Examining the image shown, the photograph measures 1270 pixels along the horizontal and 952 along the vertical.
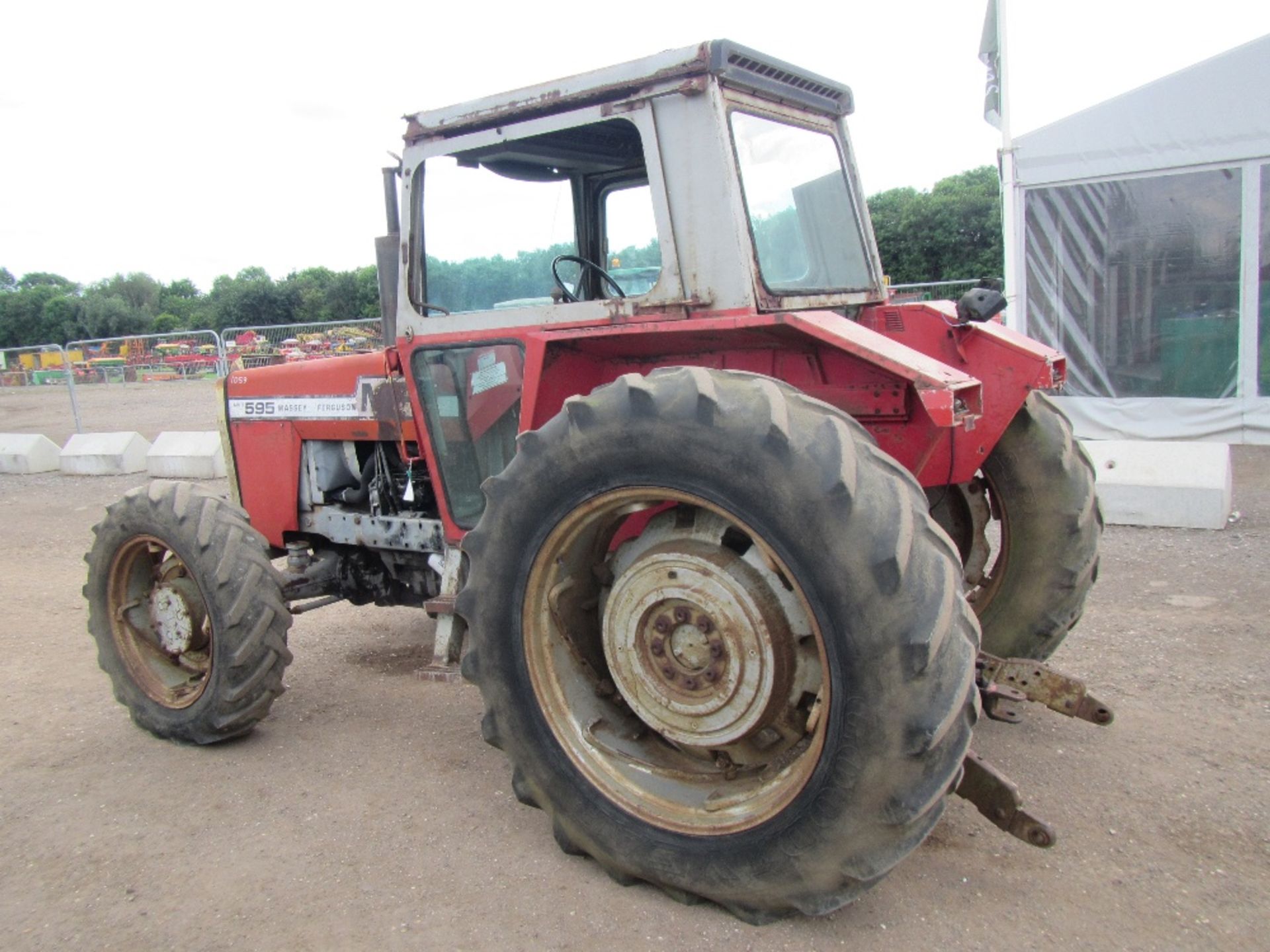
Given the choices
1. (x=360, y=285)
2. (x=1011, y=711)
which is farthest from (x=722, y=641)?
(x=360, y=285)

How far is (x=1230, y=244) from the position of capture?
9.32 m

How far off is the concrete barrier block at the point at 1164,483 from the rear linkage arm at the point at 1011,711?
12.5 ft

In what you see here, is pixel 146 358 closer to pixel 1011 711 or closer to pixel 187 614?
pixel 187 614

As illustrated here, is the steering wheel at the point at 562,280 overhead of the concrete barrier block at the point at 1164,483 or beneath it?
overhead

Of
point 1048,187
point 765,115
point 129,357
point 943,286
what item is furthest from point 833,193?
point 129,357

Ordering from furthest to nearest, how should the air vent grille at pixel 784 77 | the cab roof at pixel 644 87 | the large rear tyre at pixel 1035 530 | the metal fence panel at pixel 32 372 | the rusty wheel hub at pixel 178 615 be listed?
the metal fence panel at pixel 32 372 → the rusty wheel hub at pixel 178 615 → the large rear tyre at pixel 1035 530 → the air vent grille at pixel 784 77 → the cab roof at pixel 644 87

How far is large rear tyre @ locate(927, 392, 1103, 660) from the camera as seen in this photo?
359 centimetres

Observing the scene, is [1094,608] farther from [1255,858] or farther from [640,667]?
[640,667]

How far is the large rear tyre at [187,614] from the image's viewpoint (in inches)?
148

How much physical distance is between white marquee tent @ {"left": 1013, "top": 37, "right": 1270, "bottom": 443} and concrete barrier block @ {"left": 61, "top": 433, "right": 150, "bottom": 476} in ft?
34.4

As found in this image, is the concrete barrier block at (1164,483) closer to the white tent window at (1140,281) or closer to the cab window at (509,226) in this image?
the white tent window at (1140,281)

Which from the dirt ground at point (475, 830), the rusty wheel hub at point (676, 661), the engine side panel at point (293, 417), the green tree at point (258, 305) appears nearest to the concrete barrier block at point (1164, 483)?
the dirt ground at point (475, 830)

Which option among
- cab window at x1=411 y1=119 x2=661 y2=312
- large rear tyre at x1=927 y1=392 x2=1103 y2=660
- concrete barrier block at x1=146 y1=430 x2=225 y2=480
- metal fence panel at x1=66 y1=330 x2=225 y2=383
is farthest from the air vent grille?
metal fence panel at x1=66 y1=330 x2=225 y2=383

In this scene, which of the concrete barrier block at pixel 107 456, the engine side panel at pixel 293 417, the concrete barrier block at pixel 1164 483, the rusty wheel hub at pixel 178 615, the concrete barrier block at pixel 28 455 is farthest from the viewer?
the concrete barrier block at pixel 28 455
